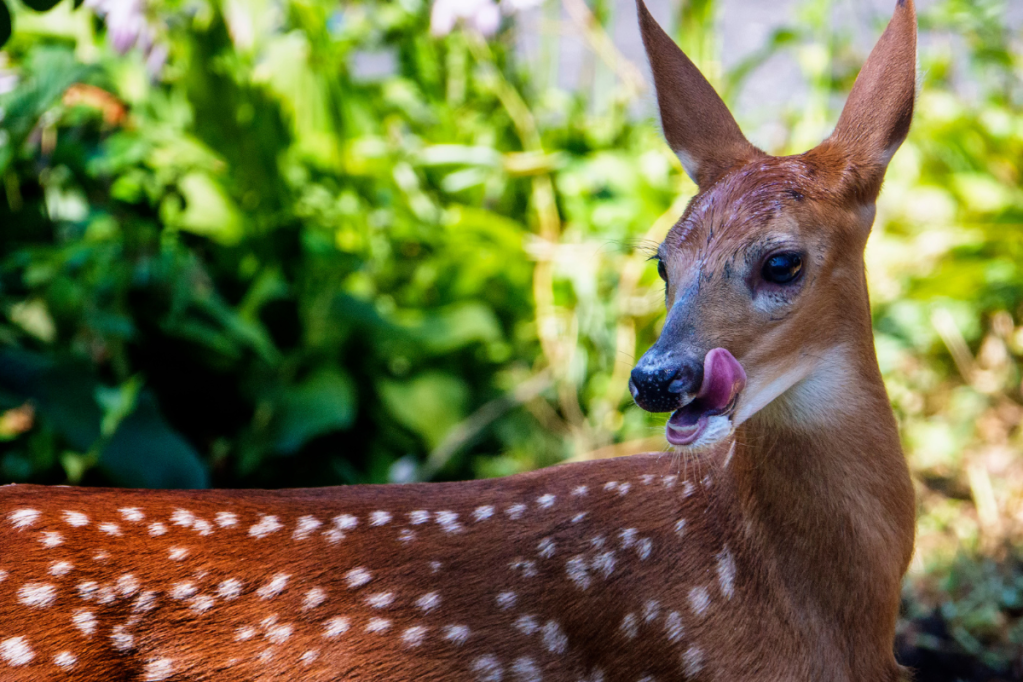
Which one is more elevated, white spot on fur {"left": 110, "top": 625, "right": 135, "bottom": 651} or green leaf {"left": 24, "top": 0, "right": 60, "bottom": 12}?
green leaf {"left": 24, "top": 0, "right": 60, "bottom": 12}

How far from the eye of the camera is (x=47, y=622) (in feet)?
5.19

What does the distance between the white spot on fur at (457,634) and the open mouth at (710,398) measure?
50 centimetres

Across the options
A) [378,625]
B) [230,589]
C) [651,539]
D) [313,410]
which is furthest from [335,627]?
[313,410]

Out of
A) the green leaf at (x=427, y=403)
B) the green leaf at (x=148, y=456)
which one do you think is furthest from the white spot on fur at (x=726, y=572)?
the green leaf at (x=427, y=403)

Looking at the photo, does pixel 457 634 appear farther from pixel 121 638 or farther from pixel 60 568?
pixel 60 568

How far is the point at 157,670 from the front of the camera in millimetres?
1600

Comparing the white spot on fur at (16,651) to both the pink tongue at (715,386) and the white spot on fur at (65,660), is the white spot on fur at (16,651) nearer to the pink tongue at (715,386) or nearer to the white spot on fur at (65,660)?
the white spot on fur at (65,660)

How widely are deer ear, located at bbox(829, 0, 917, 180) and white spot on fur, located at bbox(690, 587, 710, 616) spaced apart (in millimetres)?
818

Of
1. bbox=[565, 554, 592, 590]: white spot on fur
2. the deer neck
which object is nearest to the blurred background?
the deer neck

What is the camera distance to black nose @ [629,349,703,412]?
158 centimetres

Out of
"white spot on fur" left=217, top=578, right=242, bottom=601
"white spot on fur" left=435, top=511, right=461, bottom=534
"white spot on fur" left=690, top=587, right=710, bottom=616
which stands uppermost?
"white spot on fur" left=435, top=511, right=461, bottom=534

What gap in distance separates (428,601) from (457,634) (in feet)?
0.25

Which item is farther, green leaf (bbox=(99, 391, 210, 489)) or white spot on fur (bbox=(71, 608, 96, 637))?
green leaf (bbox=(99, 391, 210, 489))

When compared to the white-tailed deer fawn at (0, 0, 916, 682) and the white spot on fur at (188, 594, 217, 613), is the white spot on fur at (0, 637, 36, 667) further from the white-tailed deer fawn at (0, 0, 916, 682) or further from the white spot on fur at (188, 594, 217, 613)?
the white spot on fur at (188, 594, 217, 613)
